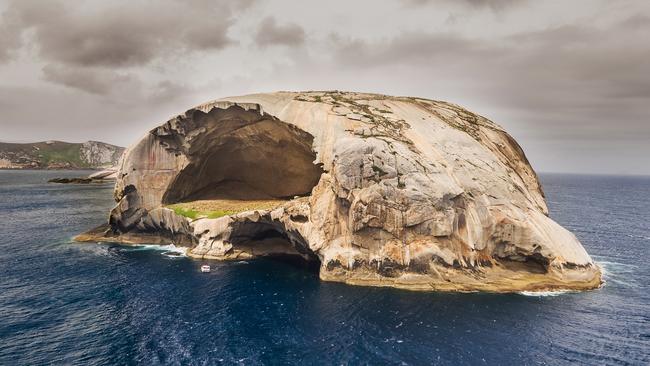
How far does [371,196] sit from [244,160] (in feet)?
112

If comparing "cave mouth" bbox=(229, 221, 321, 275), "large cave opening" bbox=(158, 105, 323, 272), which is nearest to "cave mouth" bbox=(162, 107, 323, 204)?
"large cave opening" bbox=(158, 105, 323, 272)

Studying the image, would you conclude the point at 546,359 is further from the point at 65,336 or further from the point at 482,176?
the point at 65,336

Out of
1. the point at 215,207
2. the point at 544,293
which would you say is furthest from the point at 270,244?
the point at 544,293

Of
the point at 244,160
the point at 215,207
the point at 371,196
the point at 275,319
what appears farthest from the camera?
the point at 244,160

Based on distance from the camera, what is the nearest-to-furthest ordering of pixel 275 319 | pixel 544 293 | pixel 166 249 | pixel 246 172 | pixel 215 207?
pixel 275 319 < pixel 544 293 < pixel 166 249 < pixel 215 207 < pixel 246 172

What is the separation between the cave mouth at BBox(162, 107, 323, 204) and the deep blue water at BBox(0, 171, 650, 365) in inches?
763

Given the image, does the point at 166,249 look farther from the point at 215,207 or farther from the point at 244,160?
the point at 244,160

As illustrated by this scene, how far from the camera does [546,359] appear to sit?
30734mm

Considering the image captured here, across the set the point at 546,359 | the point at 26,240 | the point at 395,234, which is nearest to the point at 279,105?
the point at 395,234

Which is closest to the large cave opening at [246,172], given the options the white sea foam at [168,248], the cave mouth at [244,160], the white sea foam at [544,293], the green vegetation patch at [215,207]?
the cave mouth at [244,160]

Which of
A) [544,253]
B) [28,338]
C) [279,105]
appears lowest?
[28,338]

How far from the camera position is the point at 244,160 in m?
73.9

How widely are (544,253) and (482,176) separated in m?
12.5

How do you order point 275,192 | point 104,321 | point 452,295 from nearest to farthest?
point 104,321
point 452,295
point 275,192
